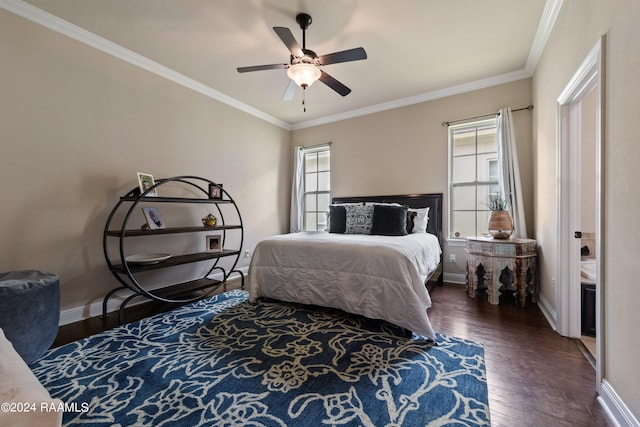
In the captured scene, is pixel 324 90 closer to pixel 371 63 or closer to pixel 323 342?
pixel 371 63

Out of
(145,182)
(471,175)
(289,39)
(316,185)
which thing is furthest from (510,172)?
(145,182)

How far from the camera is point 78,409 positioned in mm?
1418

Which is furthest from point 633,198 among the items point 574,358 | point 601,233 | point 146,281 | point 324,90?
point 146,281

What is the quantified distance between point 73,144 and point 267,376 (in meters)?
2.84

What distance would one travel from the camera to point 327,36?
2705mm

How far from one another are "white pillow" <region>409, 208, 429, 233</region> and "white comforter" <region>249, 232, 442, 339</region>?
0.56 metres

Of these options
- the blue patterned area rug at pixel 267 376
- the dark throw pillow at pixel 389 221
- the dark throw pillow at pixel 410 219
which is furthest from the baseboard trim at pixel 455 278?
the blue patterned area rug at pixel 267 376

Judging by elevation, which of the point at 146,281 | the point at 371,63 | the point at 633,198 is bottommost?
the point at 146,281

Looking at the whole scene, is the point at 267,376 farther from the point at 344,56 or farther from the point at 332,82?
the point at 332,82

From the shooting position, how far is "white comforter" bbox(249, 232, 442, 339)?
2.16 meters

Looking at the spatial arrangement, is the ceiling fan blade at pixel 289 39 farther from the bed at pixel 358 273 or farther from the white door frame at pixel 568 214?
the white door frame at pixel 568 214

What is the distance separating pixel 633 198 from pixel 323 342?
6.51ft

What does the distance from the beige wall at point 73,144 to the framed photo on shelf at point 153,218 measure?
343 millimetres

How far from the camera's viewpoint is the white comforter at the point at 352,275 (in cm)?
216
